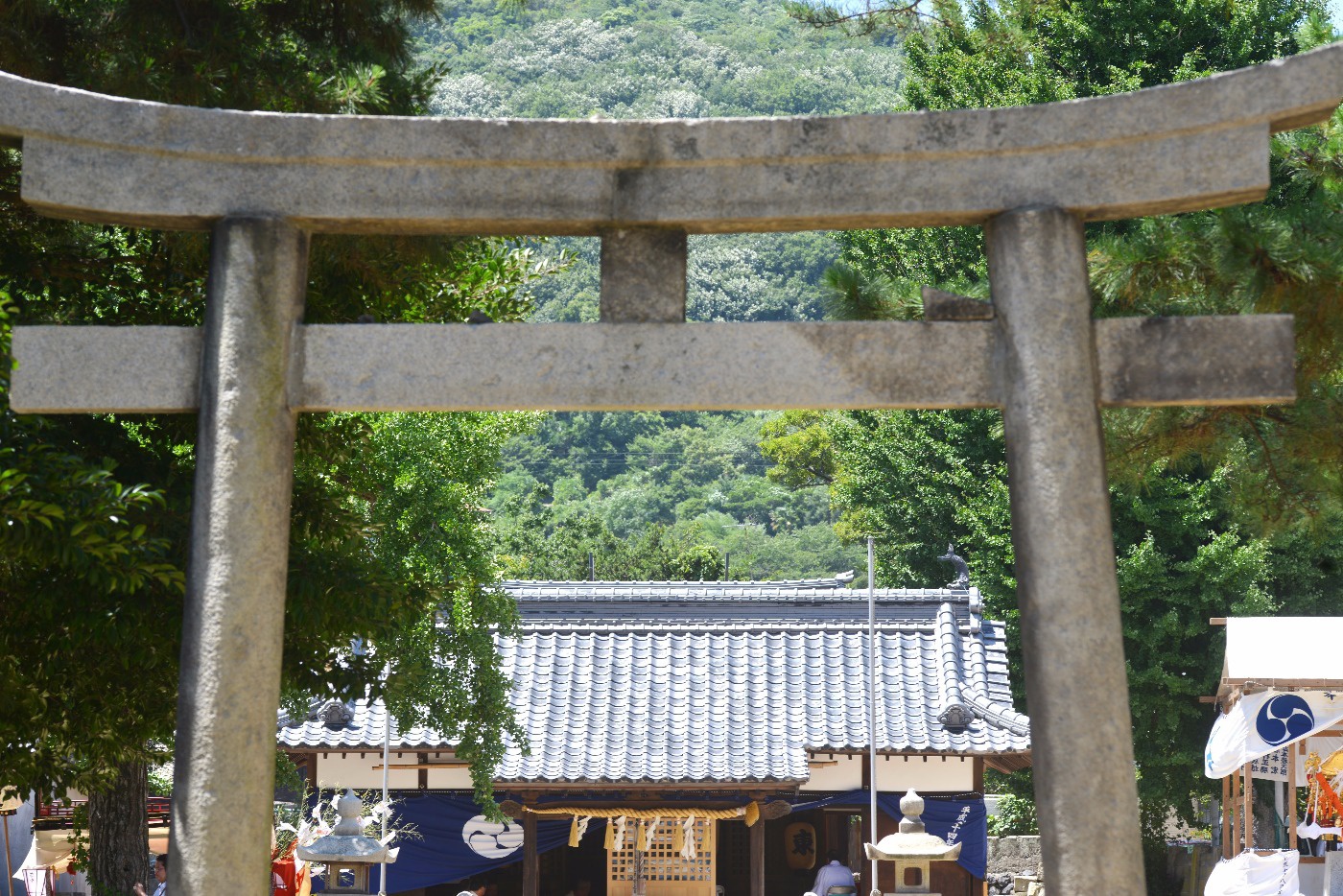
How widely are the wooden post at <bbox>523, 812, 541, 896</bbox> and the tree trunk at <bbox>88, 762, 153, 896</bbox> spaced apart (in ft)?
19.2

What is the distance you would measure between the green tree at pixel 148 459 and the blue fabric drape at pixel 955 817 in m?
6.86

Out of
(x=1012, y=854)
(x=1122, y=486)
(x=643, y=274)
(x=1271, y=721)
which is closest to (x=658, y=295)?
(x=643, y=274)

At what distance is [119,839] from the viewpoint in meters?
8.71

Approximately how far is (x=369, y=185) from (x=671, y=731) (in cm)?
1084

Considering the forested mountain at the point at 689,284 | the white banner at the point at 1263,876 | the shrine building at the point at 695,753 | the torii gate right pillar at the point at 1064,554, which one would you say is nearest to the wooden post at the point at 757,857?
the shrine building at the point at 695,753

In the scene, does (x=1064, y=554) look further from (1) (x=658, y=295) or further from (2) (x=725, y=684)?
(2) (x=725, y=684)

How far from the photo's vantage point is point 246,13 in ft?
23.9

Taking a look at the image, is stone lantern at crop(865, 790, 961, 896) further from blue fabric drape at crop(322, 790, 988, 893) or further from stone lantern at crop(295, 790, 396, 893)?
stone lantern at crop(295, 790, 396, 893)

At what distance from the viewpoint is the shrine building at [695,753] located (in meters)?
14.4

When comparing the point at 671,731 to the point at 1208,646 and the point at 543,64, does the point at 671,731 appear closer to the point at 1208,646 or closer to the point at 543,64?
the point at 1208,646

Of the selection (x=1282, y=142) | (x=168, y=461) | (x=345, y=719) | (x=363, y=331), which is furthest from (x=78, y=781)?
(x=345, y=719)

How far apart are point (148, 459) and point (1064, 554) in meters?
4.03

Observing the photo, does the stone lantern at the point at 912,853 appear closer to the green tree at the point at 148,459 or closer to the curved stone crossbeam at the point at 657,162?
the green tree at the point at 148,459

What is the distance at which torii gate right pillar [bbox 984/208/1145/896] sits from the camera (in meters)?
4.51
